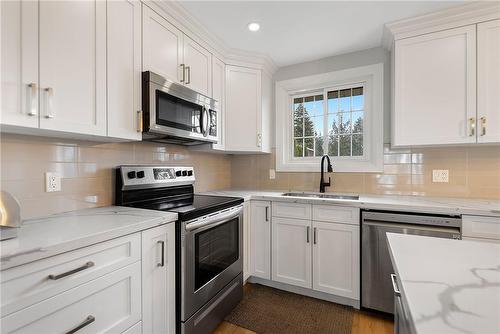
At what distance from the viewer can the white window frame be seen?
94.7 inches

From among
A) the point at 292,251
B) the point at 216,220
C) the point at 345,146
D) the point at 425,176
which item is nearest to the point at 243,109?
the point at 345,146

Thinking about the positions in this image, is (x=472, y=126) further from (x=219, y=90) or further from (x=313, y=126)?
(x=219, y=90)

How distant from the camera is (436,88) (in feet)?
6.33

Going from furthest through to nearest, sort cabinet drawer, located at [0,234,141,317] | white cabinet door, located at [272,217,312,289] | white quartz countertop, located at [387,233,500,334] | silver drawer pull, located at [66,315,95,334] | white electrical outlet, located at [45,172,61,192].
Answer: white cabinet door, located at [272,217,312,289]
white electrical outlet, located at [45,172,61,192]
silver drawer pull, located at [66,315,95,334]
cabinet drawer, located at [0,234,141,317]
white quartz countertop, located at [387,233,500,334]

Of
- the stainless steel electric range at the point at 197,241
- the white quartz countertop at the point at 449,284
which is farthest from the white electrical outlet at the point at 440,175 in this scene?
the stainless steel electric range at the point at 197,241

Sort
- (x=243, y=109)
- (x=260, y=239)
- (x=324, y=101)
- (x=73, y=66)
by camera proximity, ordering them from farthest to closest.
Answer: (x=324, y=101), (x=243, y=109), (x=260, y=239), (x=73, y=66)

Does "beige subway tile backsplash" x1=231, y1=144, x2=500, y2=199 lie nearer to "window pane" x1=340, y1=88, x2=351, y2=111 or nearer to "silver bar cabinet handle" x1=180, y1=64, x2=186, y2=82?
Answer: "window pane" x1=340, y1=88, x2=351, y2=111

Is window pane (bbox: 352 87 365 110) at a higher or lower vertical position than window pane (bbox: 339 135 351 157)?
higher

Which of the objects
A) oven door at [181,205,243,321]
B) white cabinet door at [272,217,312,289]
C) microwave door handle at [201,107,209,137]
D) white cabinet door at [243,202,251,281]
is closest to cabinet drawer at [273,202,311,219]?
white cabinet door at [272,217,312,289]

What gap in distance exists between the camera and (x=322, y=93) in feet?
9.20

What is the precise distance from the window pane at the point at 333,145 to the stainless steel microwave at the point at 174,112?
4.56 feet

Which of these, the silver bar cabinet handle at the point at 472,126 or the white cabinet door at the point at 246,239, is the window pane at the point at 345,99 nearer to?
the silver bar cabinet handle at the point at 472,126

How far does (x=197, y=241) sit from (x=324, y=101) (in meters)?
2.18

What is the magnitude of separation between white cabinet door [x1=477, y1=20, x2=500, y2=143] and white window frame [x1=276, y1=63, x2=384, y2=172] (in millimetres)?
723
